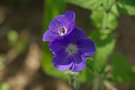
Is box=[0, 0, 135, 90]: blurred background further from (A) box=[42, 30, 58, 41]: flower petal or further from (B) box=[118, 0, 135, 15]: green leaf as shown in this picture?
(A) box=[42, 30, 58, 41]: flower petal

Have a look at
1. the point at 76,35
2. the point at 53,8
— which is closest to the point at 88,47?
the point at 76,35

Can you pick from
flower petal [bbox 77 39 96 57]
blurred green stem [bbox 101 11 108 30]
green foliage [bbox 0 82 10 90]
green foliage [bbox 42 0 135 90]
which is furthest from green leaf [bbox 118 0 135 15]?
green foliage [bbox 0 82 10 90]

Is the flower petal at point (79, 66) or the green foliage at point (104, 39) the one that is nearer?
the flower petal at point (79, 66)

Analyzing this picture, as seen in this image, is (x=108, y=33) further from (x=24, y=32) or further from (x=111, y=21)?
(x=24, y=32)

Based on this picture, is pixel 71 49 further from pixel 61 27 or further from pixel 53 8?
pixel 53 8

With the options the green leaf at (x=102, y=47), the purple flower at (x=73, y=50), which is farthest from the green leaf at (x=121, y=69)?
the purple flower at (x=73, y=50)

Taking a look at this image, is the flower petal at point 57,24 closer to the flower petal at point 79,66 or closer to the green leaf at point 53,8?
the flower petal at point 79,66

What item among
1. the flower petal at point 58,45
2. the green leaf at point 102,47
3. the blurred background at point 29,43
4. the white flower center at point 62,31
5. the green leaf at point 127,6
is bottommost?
the blurred background at point 29,43

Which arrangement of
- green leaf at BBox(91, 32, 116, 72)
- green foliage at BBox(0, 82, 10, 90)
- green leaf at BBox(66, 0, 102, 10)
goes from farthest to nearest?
green foliage at BBox(0, 82, 10, 90) < green leaf at BBox(91, 32, 116, 72) < green leaf at BBox(66, 0, 102, 10)
